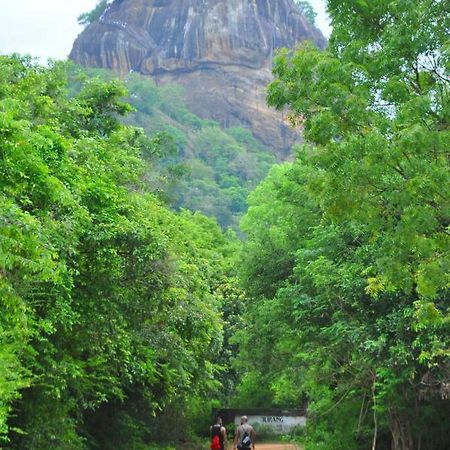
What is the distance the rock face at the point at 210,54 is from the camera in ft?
391

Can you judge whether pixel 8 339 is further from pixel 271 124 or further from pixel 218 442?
pixel 271 124

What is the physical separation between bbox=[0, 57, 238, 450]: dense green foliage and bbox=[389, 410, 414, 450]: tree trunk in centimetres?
490

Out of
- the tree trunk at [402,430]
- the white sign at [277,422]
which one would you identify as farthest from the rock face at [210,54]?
the tree trunk at [402,430]

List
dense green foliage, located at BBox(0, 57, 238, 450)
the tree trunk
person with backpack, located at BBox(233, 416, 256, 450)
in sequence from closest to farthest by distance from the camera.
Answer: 1. dense green foliage, located at BBox(0, 57, 238, 450)
2. person with backpack, located at BBox(233, 416, 256, 450)
3. the tree trunk

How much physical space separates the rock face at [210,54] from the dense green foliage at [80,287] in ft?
315

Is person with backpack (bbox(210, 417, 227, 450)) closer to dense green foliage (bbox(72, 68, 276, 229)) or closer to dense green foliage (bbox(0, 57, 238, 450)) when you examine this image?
dense green foliage (bbox(0, 57, 238, 450))

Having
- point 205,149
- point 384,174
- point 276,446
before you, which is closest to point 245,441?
point 384,174

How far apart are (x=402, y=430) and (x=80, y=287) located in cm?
809

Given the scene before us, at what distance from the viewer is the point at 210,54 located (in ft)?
392

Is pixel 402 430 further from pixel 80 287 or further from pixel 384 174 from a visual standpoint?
pixel 384 174

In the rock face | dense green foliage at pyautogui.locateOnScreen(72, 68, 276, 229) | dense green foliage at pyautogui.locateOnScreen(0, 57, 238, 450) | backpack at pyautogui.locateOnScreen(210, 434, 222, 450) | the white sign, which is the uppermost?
the rock face

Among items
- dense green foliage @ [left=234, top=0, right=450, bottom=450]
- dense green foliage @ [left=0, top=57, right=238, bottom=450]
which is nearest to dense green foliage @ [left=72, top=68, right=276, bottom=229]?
dense green foliage @ [left=0, top=57, right=238, bottom=450]

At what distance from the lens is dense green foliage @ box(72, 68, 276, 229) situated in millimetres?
95500

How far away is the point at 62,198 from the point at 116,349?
19.7ft
